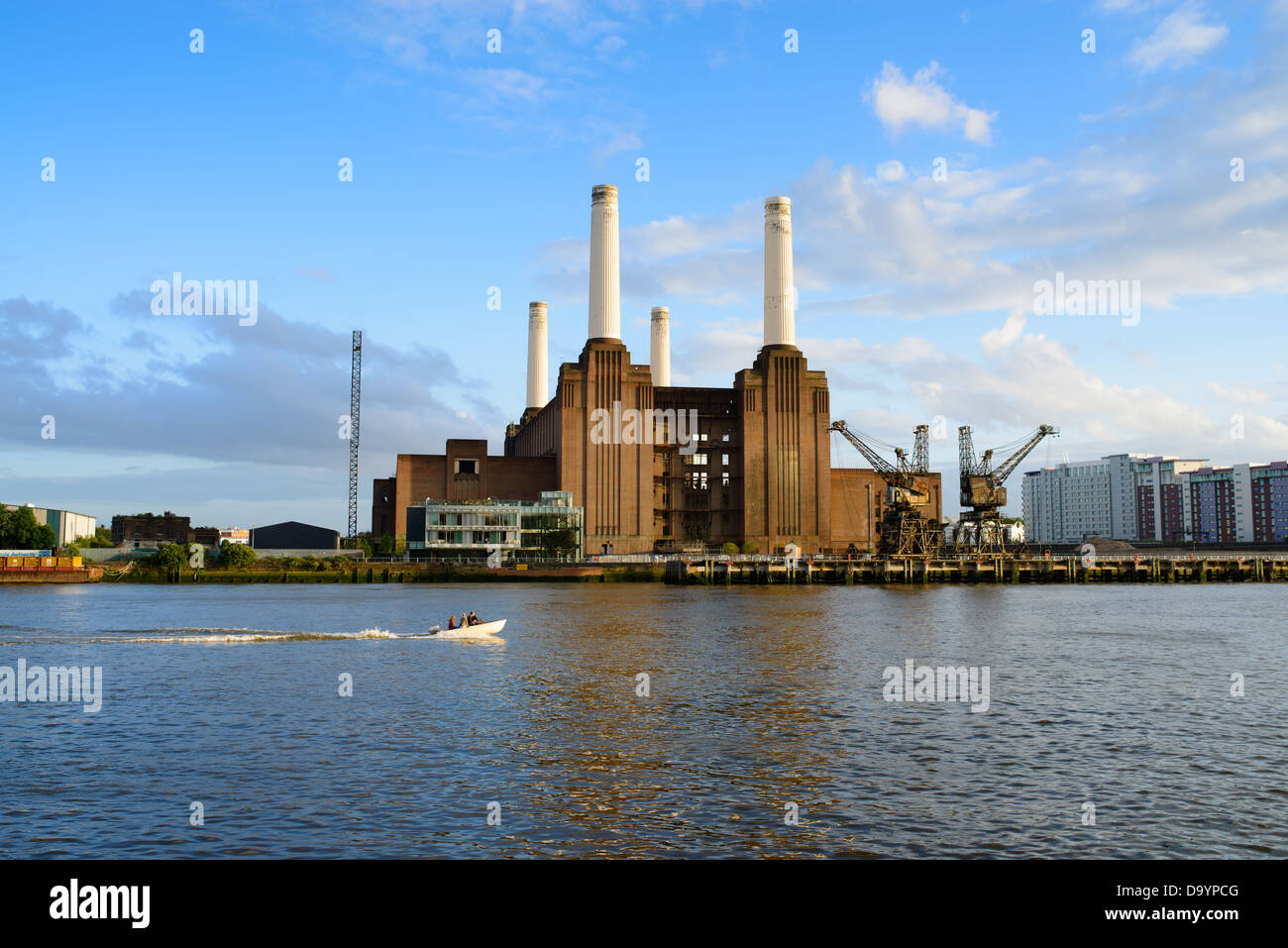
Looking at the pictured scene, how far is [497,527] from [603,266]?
44932 millimetres

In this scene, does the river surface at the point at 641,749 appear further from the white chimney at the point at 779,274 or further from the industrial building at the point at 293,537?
the industrial building at the point at 293,537

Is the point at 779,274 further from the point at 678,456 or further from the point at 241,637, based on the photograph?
Answer: the point at 241,637

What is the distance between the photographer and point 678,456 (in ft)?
582

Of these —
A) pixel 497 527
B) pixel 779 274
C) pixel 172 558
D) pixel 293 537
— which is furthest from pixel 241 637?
pixel 293 537

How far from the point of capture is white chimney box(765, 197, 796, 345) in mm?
160000

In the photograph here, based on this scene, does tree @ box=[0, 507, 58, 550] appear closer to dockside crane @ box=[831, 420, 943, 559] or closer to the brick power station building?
the brick power station building

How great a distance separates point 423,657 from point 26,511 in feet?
492

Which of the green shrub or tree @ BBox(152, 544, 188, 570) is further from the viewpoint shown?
the green shrub

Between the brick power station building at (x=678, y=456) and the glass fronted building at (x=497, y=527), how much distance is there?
447 centimetres

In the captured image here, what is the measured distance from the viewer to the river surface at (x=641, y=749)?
1758cm

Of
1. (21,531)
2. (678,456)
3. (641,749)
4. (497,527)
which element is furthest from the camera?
(678,456)

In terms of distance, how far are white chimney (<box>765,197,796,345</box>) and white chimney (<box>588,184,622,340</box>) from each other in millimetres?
25027

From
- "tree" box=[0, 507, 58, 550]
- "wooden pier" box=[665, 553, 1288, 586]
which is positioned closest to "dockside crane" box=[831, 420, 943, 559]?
"wooden pier" box=[665, 553, 1288, 586]

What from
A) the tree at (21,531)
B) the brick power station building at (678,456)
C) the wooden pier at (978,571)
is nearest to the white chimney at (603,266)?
the brick power station building at (678,456)
